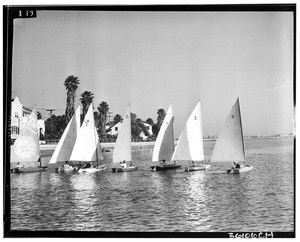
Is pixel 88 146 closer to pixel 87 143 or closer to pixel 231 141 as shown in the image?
pixel 87 143

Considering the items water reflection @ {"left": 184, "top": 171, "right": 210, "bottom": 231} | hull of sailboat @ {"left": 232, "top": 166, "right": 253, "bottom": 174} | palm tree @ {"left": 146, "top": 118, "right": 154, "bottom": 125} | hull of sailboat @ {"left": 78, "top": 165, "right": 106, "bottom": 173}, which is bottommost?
water reflection @ {"left": 184, "top": 171, "right": 210, "bottom": 231}

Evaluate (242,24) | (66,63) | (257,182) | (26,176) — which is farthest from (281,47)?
(26,176)

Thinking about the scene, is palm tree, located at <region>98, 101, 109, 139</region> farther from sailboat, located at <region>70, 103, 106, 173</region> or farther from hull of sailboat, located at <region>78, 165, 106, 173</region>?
hull of sailboat, located at <region>78, 165, 106, 173</region>

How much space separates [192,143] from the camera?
6988 millimetres

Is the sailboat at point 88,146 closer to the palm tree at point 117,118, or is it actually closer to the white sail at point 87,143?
the white sail at point 87,143

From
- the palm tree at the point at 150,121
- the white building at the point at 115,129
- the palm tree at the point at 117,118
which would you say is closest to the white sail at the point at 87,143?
the white building at the point at 115,129

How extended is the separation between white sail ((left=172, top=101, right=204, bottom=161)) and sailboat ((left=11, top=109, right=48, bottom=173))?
7.23ft

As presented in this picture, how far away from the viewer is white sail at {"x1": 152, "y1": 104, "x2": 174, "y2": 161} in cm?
638

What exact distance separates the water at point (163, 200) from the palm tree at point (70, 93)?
73cm

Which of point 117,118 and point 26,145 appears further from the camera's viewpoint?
point 117,118

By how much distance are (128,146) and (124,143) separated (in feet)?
0.30

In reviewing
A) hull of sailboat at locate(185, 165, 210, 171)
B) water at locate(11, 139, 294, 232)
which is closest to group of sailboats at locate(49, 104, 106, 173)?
water at locate(11, 139, 294, 232)

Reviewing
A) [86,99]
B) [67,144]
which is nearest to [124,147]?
[67,144]

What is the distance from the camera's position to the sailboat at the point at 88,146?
21.6ft
